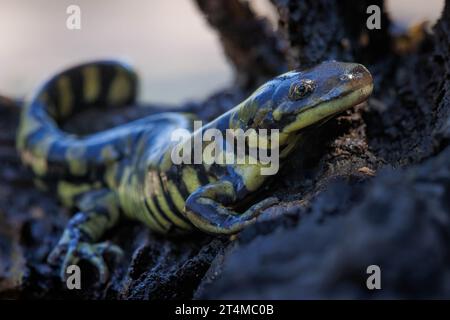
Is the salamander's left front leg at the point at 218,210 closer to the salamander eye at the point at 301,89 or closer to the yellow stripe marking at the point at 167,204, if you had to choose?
the yellow stripe marking at the point at 167,204

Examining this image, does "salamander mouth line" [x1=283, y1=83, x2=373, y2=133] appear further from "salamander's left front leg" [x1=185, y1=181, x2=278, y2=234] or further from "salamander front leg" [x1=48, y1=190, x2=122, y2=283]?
"salamander front leg" [x1=48, y1=190, x2=122, y2=283]

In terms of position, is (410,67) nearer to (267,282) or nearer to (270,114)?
(270,114)

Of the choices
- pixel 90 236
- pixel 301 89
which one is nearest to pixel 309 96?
pixel 301 89

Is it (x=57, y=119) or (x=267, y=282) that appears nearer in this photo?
(x=267, y=282)

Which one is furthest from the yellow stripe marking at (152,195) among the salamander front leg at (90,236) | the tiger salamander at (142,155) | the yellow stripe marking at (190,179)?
the salamander front leg at (90,236)

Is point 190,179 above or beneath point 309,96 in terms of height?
beneath

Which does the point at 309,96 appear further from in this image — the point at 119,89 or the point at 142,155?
the point at 119,89

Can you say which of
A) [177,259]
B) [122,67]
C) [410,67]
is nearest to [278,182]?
[177,259]
